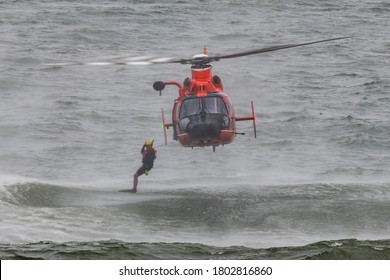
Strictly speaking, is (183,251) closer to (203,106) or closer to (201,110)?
(201,110)

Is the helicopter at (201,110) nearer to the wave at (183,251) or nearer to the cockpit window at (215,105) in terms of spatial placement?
the cockpit window at (215,105)

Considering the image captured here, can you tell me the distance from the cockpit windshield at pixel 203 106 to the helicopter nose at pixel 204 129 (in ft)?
1.22

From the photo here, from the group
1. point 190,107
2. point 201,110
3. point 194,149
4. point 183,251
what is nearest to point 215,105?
point 201,110

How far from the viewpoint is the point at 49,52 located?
44.9 meters

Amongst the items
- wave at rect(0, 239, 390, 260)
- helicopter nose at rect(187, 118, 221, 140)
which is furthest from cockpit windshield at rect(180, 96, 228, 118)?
wave at rect(0, 239, 390, 260)

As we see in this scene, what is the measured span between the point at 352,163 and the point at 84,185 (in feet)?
31.0

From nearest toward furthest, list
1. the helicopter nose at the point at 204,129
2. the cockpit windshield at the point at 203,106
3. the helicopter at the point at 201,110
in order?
1. the helicopter nose at the point at 204,129
2. the helicopter at the point at 201,110
3. the cockpit windshield at the point at 203,106

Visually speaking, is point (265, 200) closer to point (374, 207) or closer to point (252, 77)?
point (374, 207)

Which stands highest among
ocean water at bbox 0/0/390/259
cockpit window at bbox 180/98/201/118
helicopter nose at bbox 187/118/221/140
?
cockpit window at bbox 180/98/201/118

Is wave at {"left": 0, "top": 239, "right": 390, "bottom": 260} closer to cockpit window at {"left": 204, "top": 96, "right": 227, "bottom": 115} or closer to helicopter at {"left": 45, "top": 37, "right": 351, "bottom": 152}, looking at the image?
helicopter at {"left": 45, "top": 37, "right": 351, "bottom": 152}

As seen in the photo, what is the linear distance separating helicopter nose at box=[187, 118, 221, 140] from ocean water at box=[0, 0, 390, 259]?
165 cm

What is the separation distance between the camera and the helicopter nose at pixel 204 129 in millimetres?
19781

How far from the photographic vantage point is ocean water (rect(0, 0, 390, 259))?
58.1 ft

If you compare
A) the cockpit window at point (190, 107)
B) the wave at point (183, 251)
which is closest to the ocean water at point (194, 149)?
the wave at point (183, 251)
